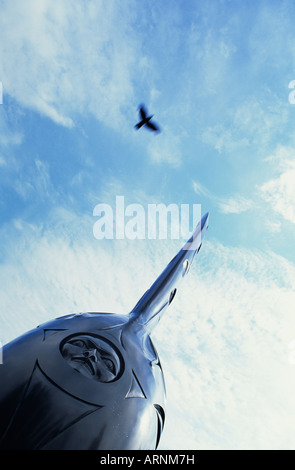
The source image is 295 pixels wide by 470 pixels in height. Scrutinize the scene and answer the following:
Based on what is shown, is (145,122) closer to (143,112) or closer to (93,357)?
(143,112)

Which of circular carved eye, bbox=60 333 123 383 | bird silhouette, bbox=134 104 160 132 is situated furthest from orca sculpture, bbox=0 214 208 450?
Answer: bird silhouette, bbox=134 104 160 132

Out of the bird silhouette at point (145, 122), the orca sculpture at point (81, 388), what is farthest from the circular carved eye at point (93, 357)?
the bird silhouette at point (145, 122)

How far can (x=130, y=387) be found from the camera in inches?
126

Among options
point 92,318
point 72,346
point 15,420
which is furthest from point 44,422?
point 92,318

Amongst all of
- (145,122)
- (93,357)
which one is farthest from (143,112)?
(93,357)

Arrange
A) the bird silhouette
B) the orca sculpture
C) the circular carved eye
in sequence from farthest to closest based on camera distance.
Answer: the bird silhouette
the circular carved eye
the orca sculpture

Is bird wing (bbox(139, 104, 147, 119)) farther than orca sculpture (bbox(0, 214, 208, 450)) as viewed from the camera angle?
Yes

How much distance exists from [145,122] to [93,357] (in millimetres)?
8078

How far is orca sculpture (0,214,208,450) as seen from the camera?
2576 millimetres

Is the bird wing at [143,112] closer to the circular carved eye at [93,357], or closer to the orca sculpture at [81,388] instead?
the orca sculpture at [81,388]

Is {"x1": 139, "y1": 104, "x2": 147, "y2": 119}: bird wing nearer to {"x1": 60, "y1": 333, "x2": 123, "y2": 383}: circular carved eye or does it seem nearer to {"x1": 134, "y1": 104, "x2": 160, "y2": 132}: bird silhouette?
{"x1": 134, "y1": 104, "x2": 160, "y2": 132}: bird silhouette

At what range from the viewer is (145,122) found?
9734 millimetres

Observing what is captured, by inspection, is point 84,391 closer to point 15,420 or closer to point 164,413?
point 15,420

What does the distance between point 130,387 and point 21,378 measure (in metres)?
1.08
